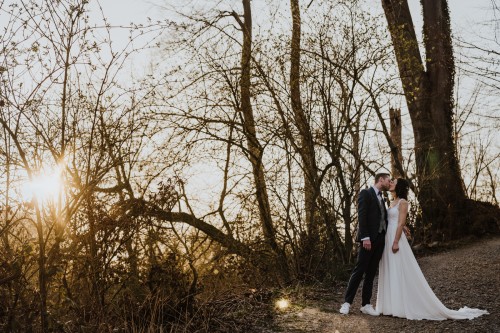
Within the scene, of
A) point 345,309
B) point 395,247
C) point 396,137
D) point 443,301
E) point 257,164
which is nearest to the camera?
point 395,247

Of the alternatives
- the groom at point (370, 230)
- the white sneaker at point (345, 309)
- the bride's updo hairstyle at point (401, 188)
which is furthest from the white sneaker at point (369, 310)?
Result: the bride's updo hairstyle at point (401, 188)

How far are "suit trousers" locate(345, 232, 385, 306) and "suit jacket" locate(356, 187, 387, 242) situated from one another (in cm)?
19

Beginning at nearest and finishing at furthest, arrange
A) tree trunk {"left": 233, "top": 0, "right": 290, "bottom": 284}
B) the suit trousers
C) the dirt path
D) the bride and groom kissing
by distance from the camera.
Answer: the dirt path
the bride and groom kissing
the suit trousers
tree trunk {"left": 233, "top": 0, "right": 290, "bottom": 284}

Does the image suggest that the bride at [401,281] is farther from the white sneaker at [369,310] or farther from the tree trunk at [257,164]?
the tree trunk at [257,164]

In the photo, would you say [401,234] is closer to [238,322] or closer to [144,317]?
[238,322]

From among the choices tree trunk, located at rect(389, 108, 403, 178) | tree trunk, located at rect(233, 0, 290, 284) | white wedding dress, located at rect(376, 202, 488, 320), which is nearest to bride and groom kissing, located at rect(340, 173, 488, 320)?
white wedding dress, located at rect(376, 202, 488, 320)

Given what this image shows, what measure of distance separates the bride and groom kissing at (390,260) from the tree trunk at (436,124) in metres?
6.44

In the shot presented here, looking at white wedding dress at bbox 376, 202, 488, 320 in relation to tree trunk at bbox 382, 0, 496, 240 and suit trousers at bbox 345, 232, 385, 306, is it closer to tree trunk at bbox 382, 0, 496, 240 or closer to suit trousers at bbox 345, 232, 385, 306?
suit trousers at bbox 345, 232, 385, 306

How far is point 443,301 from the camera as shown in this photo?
896 centimetres

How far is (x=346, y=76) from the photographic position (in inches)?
425

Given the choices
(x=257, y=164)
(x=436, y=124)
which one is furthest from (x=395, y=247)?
(x=436, y=124)

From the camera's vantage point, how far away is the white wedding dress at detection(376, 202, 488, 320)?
778cm

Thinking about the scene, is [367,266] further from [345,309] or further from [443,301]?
[443,301]

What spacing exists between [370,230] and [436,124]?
25.8ft
